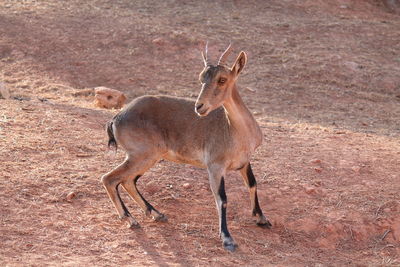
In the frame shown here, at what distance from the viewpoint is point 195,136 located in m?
7.60

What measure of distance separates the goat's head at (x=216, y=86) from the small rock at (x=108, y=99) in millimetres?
5206

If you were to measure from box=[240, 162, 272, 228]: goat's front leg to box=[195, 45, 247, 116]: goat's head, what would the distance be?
946 millimetres

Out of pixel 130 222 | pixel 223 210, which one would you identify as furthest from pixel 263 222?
pixel 130 222

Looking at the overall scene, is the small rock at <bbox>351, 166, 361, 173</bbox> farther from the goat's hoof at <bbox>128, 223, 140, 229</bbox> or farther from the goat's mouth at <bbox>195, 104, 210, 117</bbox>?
the goat's hoof at <bbox>128, 223, 140, 229</bbox>

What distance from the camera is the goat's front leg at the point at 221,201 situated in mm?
6953

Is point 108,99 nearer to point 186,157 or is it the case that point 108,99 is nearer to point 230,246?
point 186,157

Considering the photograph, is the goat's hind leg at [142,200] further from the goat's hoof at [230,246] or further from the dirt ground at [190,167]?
the goat's hoof at [230,246]

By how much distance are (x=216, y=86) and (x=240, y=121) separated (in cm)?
51

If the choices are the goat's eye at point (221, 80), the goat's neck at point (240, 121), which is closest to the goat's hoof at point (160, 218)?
the goat's neck at point (240, 121)

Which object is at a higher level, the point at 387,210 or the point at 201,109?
the point at 201,109

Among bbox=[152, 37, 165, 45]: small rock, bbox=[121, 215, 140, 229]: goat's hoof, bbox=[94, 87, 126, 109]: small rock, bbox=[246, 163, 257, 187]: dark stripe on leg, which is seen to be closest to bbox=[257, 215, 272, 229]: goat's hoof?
bbox=[246, 163, 257, 187]: dark stripe on leg

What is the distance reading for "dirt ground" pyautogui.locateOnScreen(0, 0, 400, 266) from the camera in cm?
713

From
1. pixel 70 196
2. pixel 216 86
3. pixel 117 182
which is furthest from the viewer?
pixel 70 196

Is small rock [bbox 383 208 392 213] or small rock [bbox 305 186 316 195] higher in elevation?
small rock [bbox 305 186 316 195]
